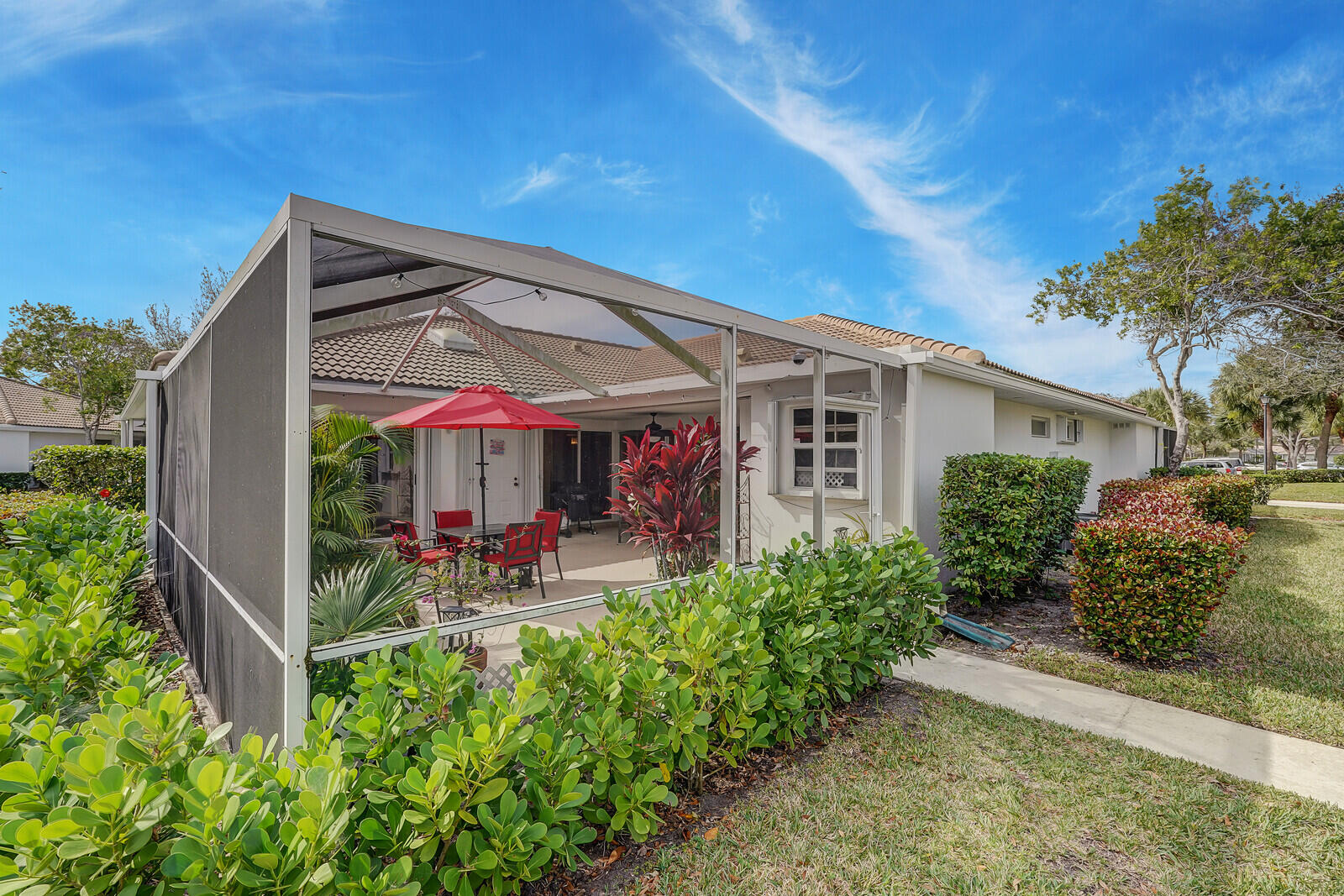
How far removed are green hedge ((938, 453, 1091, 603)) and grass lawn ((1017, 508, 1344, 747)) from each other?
1.05 metres

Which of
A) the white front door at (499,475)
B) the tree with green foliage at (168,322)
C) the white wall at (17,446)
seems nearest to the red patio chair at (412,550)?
the white front door at (499,475)

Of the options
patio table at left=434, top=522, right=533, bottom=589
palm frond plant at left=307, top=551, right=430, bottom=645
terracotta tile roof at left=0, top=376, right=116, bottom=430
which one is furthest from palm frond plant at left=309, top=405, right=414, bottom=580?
terracotta tile roof at left=0, top=376, right=116, bottom=430

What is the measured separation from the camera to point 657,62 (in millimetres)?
8500

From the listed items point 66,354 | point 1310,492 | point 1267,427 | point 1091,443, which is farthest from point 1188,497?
point 66,354

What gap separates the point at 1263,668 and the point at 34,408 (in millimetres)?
41729

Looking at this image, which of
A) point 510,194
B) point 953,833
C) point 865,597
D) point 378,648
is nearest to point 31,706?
point 378,648

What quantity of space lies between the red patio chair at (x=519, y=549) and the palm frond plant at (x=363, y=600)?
7.98 ft

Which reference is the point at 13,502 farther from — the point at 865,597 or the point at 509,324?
the point at 865,597

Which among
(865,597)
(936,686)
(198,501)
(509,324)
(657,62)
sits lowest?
(936,686)

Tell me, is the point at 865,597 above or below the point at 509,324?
below

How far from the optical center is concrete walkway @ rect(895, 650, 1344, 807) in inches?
133

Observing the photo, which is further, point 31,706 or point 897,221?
point 897,221

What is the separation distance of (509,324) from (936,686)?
4826 millimetres

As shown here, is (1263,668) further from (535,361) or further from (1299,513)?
(1299,513)
